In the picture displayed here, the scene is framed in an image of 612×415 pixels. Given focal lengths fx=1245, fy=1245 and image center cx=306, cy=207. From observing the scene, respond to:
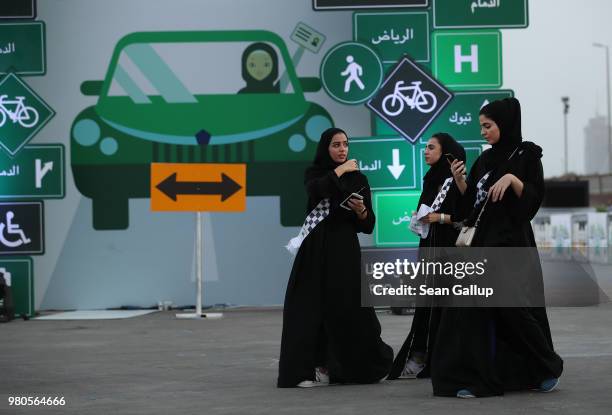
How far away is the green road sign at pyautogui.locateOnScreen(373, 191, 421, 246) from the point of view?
15523mm

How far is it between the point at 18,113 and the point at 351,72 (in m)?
4.26

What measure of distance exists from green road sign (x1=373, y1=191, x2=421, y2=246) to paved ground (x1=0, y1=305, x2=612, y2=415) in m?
1.33

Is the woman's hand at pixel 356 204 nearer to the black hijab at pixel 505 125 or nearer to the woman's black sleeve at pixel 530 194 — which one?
the black hijab at pixel 505 125

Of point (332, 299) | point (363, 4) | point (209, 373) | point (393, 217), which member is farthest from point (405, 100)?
point (332, 299)

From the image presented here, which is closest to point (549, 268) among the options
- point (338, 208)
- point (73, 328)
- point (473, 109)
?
point (473, 109)

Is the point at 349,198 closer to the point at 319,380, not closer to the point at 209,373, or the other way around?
the point at 319,380

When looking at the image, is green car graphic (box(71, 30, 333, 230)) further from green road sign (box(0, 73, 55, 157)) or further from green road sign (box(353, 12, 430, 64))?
green road sign (box(353, 12, 430, 64))

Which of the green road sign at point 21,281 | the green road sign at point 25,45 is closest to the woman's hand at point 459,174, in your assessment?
the green road sign at point 21,281

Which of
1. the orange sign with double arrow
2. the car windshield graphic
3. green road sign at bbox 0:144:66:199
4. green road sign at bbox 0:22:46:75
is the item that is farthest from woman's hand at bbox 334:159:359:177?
green road sign at bbox 0:22:46:75

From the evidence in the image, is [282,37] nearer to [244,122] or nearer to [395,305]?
[244,122]

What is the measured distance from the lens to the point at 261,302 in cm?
→ 1598

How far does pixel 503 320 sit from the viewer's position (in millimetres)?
7629

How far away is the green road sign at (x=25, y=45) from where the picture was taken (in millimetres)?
15805

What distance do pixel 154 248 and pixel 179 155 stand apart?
Result: 124 cm
